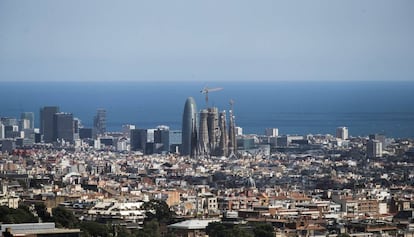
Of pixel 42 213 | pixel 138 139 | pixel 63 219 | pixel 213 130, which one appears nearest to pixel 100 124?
pixel 138 139

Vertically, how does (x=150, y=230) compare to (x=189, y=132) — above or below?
below

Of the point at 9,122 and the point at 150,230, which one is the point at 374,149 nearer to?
the point at 9,122

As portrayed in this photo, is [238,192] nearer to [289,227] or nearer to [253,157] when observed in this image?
[289,227]

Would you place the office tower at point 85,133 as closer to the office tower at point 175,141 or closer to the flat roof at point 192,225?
the office tower at point 175,141

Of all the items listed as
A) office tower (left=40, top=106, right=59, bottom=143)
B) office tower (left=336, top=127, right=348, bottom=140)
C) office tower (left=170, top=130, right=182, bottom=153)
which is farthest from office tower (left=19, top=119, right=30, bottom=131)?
office tower (left=336, top=127, right=348, bottom=140)

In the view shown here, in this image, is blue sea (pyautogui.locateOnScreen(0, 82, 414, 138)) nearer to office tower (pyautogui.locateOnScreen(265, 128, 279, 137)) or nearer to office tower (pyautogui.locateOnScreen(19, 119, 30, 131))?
office tower (pyautogui.locateOnScreen(265, 128, 279, 137))

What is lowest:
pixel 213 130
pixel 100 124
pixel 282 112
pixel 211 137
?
pixel 211 137

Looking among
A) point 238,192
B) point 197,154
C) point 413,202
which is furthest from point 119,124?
point 413,202
